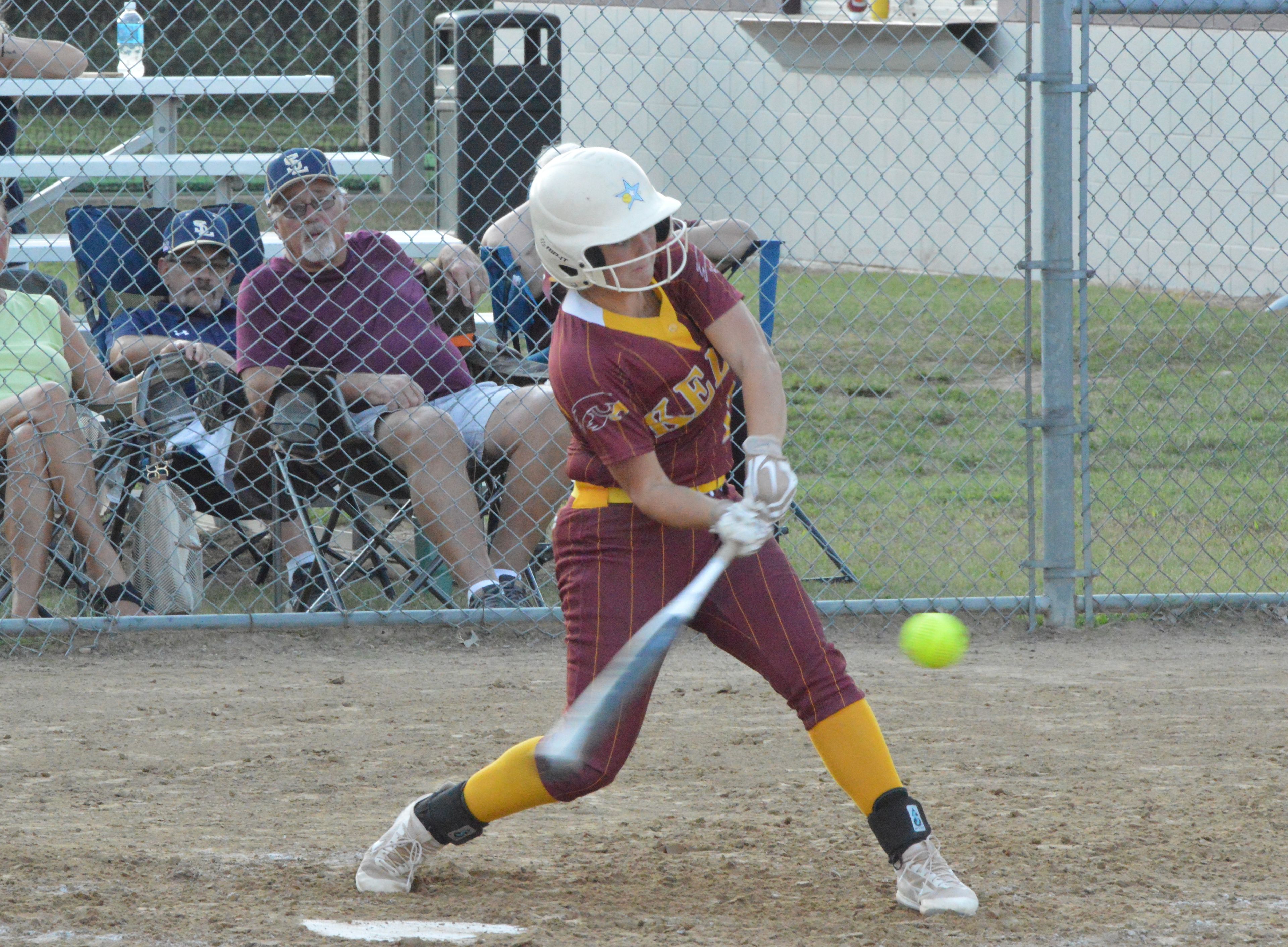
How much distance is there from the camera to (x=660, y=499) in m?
2.91

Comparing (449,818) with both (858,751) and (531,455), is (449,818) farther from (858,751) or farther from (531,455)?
(531,455)

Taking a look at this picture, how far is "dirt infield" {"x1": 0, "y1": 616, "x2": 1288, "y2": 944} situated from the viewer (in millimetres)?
3117

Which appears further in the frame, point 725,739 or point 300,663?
point 300,663

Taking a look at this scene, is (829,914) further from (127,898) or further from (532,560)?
(532,560)

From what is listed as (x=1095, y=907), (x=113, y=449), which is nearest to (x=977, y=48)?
(x=113, y=449)

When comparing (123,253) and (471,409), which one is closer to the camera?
(471,409)

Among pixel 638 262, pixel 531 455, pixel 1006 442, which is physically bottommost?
pixel 1006 442

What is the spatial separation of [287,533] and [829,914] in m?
2.94

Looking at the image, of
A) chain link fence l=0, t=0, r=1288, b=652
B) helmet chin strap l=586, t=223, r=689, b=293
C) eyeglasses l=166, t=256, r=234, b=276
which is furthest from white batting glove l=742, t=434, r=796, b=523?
eyeglasses l=166, t=256, r=234, b=276

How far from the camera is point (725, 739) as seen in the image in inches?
169

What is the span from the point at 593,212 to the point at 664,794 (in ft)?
5.33

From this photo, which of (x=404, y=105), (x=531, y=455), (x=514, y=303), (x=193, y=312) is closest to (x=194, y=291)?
(x=193, y=312)

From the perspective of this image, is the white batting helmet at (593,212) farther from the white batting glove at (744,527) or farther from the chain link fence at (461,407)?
the chain link fence at (461,407)

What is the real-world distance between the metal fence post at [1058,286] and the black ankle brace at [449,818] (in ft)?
8.42
